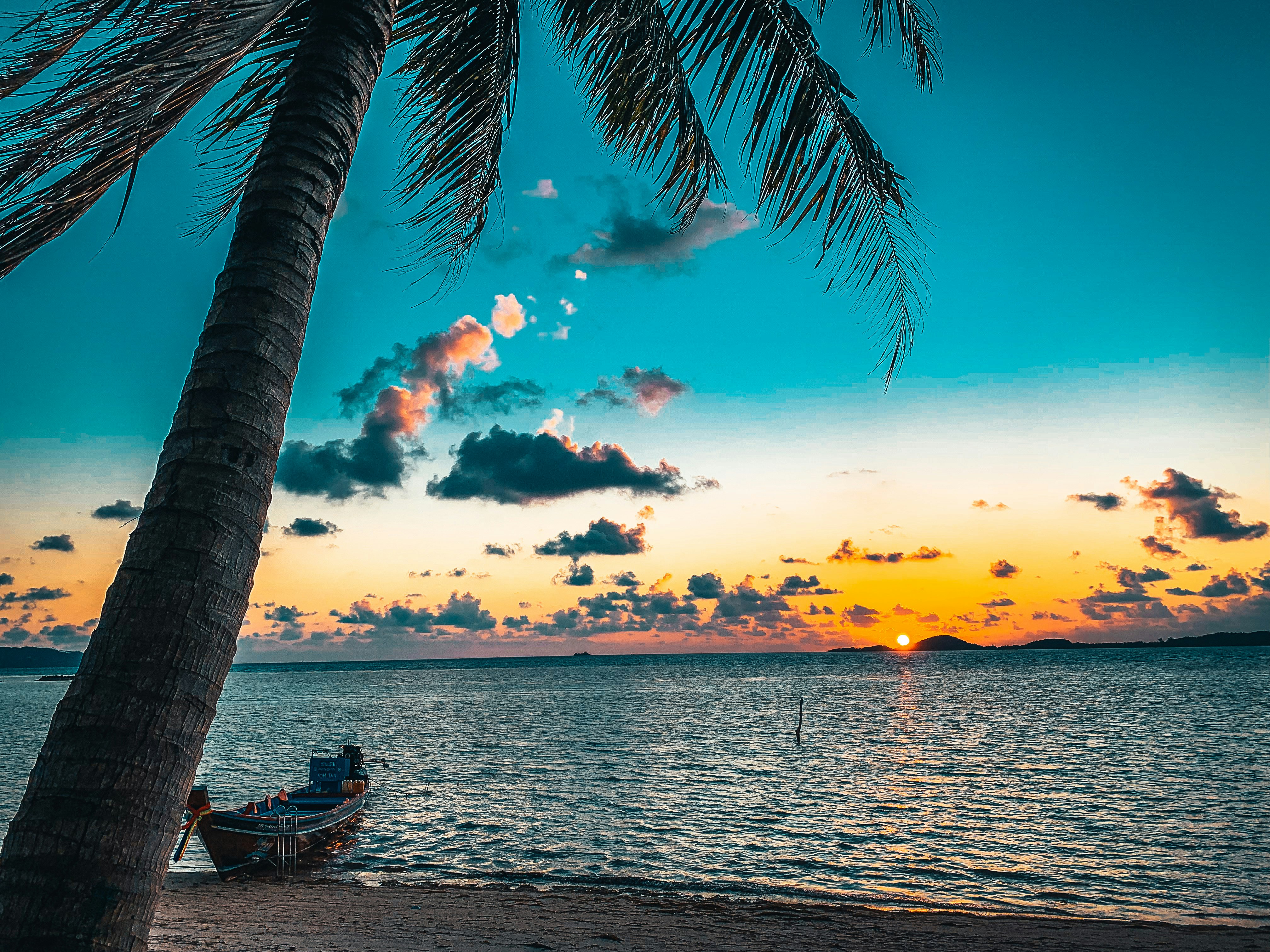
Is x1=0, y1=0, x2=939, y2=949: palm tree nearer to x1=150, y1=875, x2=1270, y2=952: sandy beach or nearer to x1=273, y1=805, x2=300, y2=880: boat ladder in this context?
x1=150, y1=875, x2=1270, y2=952: sandy beach

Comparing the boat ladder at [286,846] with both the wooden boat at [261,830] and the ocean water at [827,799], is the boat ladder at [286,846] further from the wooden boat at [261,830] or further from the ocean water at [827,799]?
the ocean water at [827,799]

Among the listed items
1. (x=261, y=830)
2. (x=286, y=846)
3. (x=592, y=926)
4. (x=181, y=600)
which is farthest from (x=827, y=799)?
(x=181, y=600)

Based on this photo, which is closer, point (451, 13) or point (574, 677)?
point (451, 13)

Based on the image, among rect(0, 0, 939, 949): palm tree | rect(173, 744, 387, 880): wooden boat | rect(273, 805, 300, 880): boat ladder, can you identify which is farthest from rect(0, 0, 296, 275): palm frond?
rect(273, 805, 300, 880): boat ladder

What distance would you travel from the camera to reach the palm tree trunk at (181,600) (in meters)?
1.94

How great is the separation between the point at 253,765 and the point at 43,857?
129 ft

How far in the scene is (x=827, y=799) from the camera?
25.1 metres

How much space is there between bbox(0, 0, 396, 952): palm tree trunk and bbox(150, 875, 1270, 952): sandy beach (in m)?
10.2

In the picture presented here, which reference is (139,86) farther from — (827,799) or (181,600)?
(827,799)

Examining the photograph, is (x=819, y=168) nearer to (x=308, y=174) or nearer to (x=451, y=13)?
(x=451, y=13)

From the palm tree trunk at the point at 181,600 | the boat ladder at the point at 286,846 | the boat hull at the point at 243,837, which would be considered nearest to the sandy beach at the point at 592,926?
the boat hull at the point at 243,837

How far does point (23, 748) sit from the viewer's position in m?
42.4

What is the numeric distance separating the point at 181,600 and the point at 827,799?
26.3m

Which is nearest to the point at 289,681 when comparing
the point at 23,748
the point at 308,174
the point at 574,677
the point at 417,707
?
the point at 574,677
